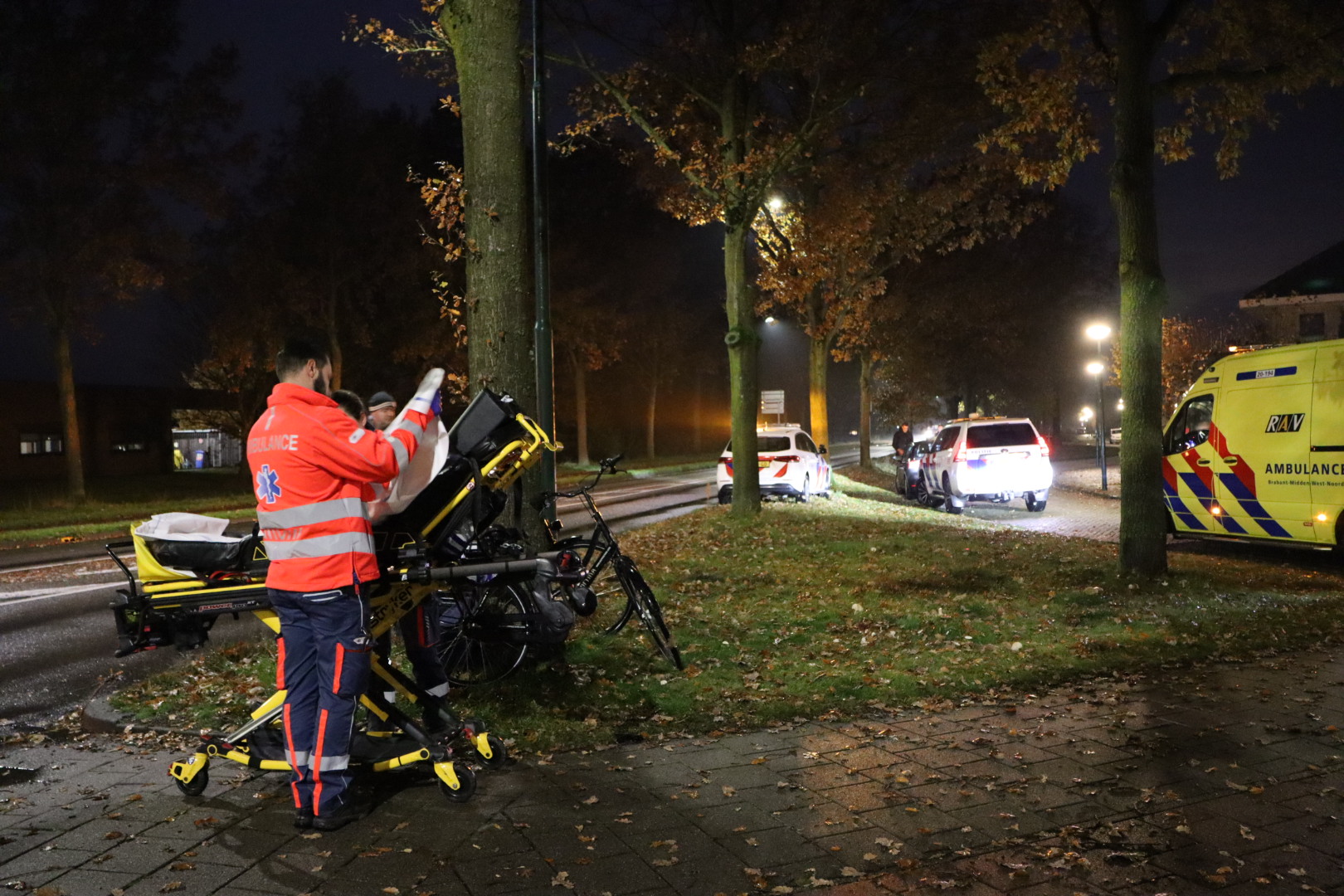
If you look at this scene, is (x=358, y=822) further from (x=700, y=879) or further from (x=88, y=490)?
(x=88, y=490)

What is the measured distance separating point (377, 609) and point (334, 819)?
3.31 ft

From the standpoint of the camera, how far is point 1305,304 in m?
50.4

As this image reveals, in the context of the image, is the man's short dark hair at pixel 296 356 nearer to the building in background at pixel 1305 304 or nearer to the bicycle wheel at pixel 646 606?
the bicycle wheel at pixel 646 606

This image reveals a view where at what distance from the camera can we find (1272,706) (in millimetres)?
6113

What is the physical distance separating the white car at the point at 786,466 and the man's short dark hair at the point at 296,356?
1585 cm

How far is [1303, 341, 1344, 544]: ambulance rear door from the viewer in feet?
38.4

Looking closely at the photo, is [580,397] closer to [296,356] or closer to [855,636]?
[855,636]

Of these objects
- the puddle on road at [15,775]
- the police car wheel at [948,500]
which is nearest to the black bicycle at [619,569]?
the puddle on road at [15,775]

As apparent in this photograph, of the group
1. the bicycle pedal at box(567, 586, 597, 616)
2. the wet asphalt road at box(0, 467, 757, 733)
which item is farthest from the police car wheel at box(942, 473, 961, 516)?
the bicycle pedal at box(567, 586, 597, 616)

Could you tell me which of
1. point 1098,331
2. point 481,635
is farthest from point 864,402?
point 481,635

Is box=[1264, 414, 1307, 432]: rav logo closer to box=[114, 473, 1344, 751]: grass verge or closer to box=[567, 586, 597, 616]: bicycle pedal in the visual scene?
box=[114, 473, 1344, 751]: grass verge

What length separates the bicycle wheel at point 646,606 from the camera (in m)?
7.04

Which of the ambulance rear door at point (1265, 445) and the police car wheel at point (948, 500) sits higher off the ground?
the ambulance rear door at point (1265, 445)

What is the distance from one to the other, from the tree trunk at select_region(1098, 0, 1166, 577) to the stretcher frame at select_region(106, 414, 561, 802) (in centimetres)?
749
